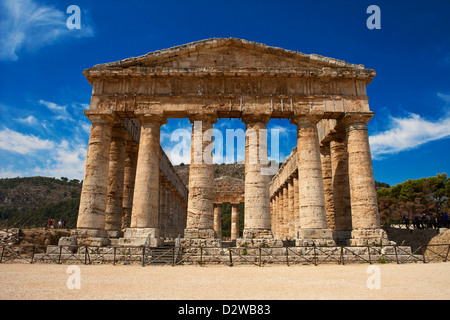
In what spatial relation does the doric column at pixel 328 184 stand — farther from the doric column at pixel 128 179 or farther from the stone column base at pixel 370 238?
the doric column at pixel 128 179

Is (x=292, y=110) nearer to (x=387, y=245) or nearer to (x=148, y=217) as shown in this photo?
(x=387, y=245)

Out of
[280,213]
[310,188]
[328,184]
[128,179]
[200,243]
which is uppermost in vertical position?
[128,179]

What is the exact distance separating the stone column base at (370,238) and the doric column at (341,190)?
3144mm

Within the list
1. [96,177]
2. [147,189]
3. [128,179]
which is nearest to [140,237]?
[147,189]

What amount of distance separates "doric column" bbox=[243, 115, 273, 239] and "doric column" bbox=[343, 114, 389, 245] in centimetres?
475

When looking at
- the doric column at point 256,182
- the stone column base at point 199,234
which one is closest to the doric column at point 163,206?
the stone column base at point 199,234

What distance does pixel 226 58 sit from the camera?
1850 centimetres

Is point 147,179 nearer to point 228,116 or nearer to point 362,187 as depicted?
point 228,116

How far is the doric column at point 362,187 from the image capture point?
1597 cm

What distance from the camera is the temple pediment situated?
17.8m

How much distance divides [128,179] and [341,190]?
14657mm

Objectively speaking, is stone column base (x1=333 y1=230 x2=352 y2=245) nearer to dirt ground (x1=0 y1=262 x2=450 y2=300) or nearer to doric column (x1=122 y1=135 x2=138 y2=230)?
dirt ground (x1=0 y1=262 x2=450 y2=300)
